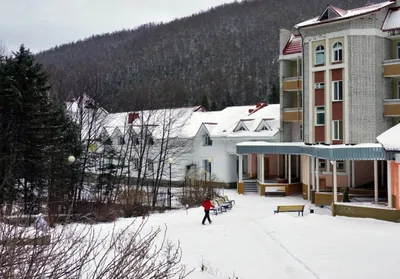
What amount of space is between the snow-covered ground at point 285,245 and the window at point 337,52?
35.3ft

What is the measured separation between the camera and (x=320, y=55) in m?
28.1

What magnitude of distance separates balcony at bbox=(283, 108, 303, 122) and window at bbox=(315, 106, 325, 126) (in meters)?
2.18

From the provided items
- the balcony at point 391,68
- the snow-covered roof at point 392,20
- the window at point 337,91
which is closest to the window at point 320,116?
the window at point 337,91

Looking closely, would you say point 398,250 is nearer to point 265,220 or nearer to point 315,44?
point 265,220

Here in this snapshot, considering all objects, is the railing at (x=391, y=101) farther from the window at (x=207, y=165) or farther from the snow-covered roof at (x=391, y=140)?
the window at (x=207, y=165)

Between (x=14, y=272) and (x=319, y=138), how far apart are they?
25.8 meters

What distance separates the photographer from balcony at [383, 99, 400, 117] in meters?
26.3

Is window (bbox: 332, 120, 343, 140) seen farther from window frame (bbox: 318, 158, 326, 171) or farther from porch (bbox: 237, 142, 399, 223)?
window frame (bbox: 318, 158, 326, 171)

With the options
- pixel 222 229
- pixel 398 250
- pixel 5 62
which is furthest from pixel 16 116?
pixel 398 250

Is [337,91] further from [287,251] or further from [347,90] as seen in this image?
[287,251]

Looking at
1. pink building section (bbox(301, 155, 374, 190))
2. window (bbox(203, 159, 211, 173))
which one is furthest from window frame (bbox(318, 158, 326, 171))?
window (bbox(203, 159, 211, 173))

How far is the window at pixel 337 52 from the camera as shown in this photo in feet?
88.6

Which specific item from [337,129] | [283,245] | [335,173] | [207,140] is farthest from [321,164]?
[283,245]

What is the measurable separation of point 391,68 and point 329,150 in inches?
306
